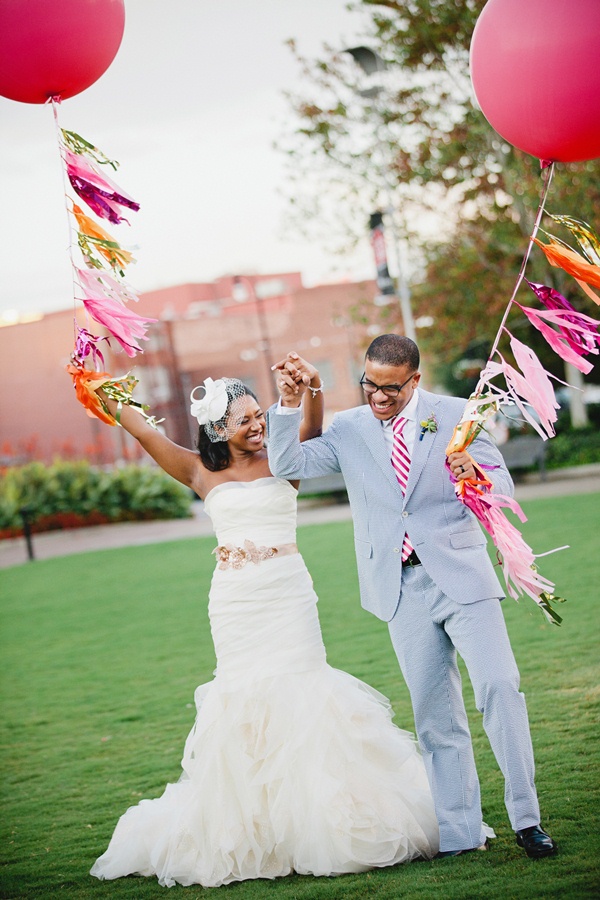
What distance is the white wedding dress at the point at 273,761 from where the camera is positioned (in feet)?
13.4

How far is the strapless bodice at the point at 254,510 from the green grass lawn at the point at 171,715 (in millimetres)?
1184

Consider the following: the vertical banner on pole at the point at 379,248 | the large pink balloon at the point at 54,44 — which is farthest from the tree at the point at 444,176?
the large pink balloon at the point at 54,44

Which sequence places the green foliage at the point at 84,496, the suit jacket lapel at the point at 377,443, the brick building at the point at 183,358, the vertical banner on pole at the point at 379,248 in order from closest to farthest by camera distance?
the suit jacket lapel at the point at 377,443 → the vertical banner on pole at the point at 379,248 → the green foliage at the point at 84,496 → the brick building at the point at 183,358

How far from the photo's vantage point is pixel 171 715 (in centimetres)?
704

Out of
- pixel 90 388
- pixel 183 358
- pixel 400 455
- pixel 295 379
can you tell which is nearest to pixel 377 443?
pixel 400 455

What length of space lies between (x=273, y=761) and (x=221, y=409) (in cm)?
152

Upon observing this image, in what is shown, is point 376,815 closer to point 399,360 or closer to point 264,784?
point 264,784

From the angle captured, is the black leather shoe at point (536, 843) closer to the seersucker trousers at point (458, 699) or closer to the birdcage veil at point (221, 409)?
the seersucker trousers at point (458, 699)

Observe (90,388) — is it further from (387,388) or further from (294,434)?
(387,388)

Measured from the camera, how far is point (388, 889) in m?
3.76

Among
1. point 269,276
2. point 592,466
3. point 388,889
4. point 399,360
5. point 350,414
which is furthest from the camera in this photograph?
point 269,276

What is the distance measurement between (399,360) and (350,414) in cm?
43

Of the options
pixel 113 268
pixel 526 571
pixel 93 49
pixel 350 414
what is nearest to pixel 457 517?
pixel 526 571

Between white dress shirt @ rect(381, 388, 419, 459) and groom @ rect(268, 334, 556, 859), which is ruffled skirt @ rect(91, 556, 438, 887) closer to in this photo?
groom @ rect(268, 334, 556, 859)
